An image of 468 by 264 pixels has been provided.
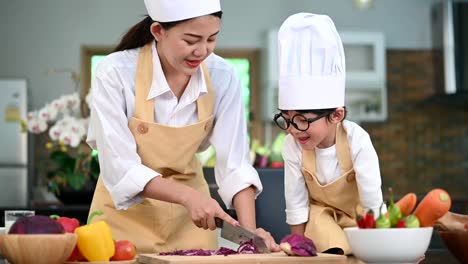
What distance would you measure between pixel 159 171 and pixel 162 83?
21cm

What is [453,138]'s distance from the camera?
8219 millimetres

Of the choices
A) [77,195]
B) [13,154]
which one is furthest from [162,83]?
[13,154]

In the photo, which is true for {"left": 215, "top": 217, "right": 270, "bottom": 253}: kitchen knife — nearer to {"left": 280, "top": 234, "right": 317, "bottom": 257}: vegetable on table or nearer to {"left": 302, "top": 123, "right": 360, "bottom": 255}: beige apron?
{"left": 280, "top": 234, "right": 317, "bottom": 257}: vegetable on table

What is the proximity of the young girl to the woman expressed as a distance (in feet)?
0.42

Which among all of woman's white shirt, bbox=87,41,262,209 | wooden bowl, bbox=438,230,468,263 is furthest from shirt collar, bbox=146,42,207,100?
wooden bowl, bbox=438,230,468,263

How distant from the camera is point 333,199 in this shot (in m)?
2.15

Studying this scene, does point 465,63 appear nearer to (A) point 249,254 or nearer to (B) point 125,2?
(B) point 125,2

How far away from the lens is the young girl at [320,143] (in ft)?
6.49

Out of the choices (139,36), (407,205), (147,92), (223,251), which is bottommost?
(223,251)

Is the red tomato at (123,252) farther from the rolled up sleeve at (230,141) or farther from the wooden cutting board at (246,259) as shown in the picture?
the rolled up sleeve at (230,141)

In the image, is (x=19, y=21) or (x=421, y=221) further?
(x=19, y=21)

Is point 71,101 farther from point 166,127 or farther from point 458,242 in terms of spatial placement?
point 458,242

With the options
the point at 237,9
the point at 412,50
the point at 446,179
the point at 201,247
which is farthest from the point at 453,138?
the point at 201,247

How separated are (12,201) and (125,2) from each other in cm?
195
